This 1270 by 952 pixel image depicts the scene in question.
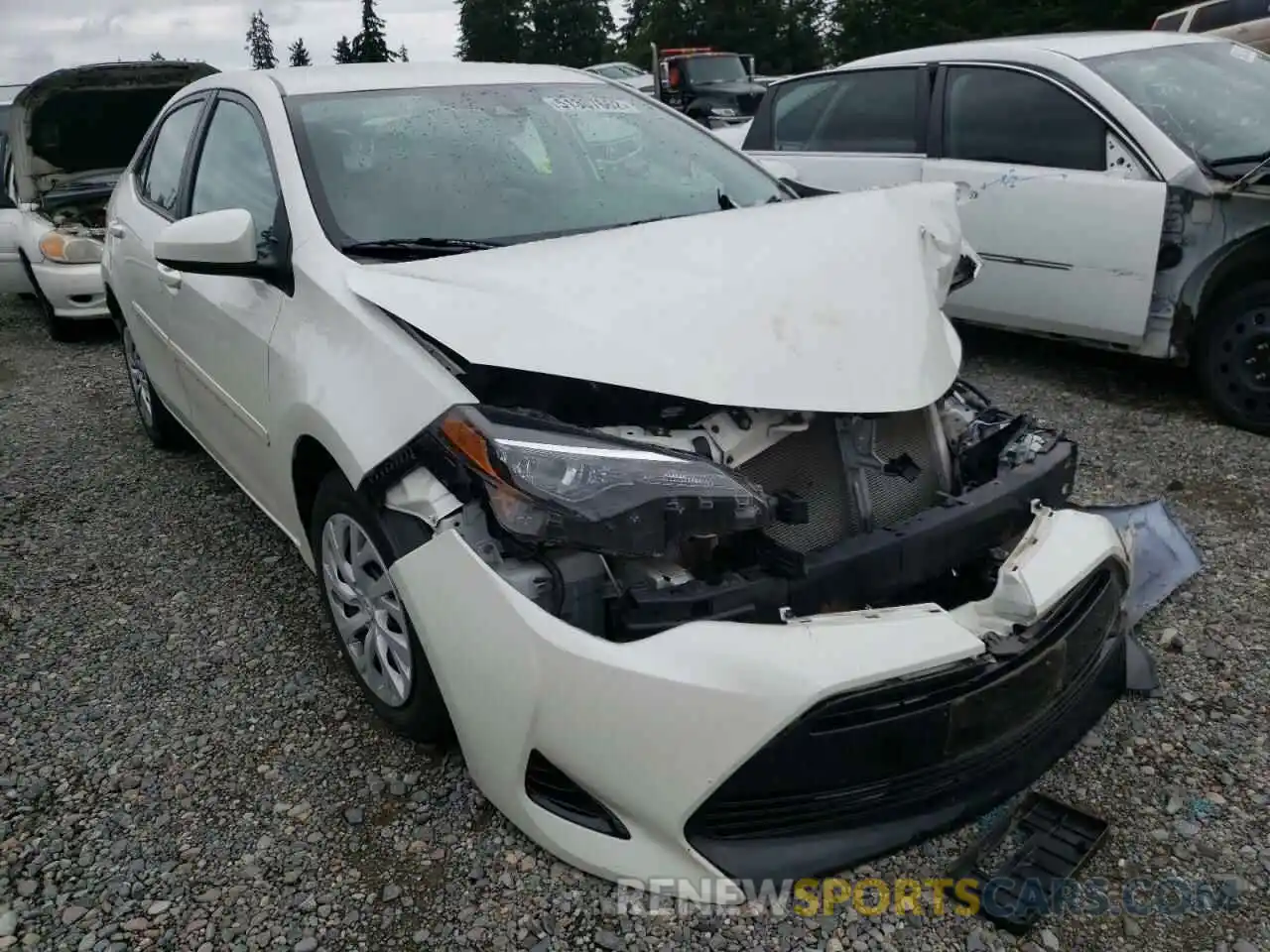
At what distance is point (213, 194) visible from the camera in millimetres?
3410

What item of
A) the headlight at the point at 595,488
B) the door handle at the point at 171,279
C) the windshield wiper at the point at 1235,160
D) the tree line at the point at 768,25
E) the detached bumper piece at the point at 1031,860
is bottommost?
the detached bumper piece at the point at 1031,860

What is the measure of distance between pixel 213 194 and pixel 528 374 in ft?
6.25

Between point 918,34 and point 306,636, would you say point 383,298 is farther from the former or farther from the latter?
point 918,34

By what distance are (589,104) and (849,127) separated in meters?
2.82

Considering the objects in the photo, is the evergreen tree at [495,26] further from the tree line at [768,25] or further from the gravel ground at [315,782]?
the gravel ground at [315,782]

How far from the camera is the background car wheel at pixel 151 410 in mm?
4609

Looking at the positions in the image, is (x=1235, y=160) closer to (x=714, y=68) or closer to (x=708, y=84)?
(x=708, y=84)

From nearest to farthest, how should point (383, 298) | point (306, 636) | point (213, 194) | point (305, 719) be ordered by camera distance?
point (383, 298) → point (305, 719) → point (306, 636) → point (213, 194)

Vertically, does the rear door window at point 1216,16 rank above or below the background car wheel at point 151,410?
above

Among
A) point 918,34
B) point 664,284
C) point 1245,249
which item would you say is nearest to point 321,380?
point 664,284

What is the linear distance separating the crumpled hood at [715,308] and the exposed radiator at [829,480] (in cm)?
14

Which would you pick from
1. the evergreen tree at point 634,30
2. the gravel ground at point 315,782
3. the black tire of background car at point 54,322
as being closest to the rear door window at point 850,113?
the gravel ground at point 315,782

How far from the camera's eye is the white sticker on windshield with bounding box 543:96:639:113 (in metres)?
3.30

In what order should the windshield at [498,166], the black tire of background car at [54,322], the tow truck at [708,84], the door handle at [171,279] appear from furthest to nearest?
1. the tow truck at [708,84]
2. the black tire of background car at [54,322]
3. the door handle at [171,279]
4. the windshield at [498,166]
